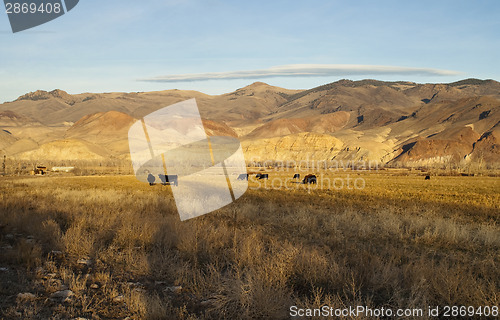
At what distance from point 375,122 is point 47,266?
192186 mm

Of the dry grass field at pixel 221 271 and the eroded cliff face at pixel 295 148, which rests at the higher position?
the dry grass field at pixel 221 271

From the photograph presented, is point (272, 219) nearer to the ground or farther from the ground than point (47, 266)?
nearer to the ground

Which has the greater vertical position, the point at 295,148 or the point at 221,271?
the point at 221,271

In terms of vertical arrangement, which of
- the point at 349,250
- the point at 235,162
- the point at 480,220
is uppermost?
the point at 349,250

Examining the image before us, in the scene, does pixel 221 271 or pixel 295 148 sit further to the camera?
pixel 295 148

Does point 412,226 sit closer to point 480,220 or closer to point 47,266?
point 480,220

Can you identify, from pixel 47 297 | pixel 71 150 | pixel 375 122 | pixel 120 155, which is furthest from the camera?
pixel 375 122

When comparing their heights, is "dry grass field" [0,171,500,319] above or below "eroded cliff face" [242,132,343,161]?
above

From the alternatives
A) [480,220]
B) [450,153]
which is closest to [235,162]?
[450,153]

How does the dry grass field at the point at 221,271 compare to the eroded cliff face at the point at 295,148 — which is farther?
the eroded cliff face at the point at 295,148

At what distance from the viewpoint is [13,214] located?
12258mm

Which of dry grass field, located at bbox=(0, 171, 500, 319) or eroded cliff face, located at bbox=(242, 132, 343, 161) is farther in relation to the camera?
eroded cliff face, located at bbox=(242, 132, 343, 161)

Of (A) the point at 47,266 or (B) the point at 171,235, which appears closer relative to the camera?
(A) the point at 47,266

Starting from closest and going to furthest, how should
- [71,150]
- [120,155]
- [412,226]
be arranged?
[412,226], [71,150], [120,155]
